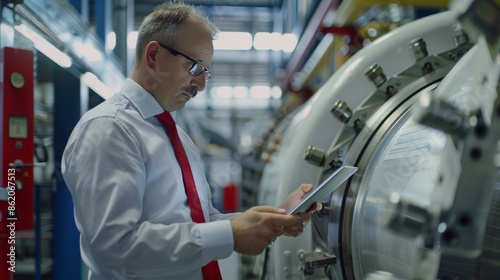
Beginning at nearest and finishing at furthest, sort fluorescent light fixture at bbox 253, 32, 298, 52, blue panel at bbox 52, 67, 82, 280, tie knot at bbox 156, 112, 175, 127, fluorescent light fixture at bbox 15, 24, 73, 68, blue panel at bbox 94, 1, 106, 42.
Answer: tie knot at bbox 156, 112, 175, 127 → fluorescent light fixture at bbox 15, 24, 73, 68 → blue panel at bbox 52, 67, 82, 280 → blue panel at bbox 94, 1, 106, 42 → fluorescent light fixture at bbox 253, 32, 298, 52

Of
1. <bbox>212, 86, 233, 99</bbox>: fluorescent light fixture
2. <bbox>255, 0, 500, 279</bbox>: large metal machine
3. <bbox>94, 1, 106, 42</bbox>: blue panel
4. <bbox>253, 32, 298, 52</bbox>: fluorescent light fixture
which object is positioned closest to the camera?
<bbox>255, 0, 500, 279</bbox>: large metal machine

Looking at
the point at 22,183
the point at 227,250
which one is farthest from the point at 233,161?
the point at 227,250

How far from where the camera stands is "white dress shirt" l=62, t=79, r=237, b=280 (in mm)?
940

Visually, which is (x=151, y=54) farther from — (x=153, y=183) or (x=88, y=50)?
(x=88, y=50)

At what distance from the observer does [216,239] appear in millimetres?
990

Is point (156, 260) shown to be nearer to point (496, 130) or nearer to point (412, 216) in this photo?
point (412, 216)

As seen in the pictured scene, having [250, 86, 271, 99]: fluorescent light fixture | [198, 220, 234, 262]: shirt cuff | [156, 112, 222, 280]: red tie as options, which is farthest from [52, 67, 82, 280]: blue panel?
[250, 86, 271, 99]: fluorescent light fixture

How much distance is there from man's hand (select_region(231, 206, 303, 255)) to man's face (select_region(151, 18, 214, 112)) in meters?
0.33

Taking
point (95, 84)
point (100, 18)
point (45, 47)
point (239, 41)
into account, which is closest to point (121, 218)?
point (45, 47)

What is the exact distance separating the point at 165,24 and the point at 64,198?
1350 mm

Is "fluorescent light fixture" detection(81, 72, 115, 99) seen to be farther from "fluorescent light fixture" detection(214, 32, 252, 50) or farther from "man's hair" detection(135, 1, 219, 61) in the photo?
"fluorescent light fixture" detection(214, 32, 252, 50)

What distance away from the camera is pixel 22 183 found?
152 cm

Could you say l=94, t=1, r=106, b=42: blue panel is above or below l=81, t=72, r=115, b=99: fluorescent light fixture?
above

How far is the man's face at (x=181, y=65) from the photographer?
113 cm
